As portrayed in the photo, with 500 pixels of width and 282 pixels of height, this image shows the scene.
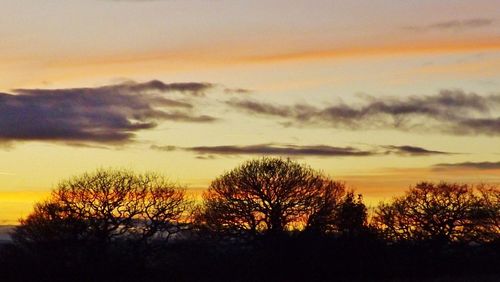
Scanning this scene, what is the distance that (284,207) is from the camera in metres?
90.9

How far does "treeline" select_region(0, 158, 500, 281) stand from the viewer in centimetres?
7412

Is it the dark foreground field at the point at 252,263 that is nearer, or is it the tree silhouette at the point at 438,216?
the dark foreground field at the point at 252,263

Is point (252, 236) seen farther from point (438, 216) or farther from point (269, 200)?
point (438, 216)

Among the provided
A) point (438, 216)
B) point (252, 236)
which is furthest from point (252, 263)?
point (438, 216)

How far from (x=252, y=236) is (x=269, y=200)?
534 centimetres

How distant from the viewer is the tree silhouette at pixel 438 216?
325 feet

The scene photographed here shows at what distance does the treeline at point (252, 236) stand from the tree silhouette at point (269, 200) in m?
0.11

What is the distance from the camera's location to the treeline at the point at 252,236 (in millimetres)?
74125

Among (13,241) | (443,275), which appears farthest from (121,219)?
(443,275)

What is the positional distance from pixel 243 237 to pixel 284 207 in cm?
540

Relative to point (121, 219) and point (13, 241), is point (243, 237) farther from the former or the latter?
point (13, 241)

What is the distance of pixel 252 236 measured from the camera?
87625 millimetres

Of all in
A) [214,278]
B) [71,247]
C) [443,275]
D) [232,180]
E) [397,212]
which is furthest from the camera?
[397,212]

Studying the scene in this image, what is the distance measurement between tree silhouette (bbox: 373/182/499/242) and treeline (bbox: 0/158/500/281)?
17cm
